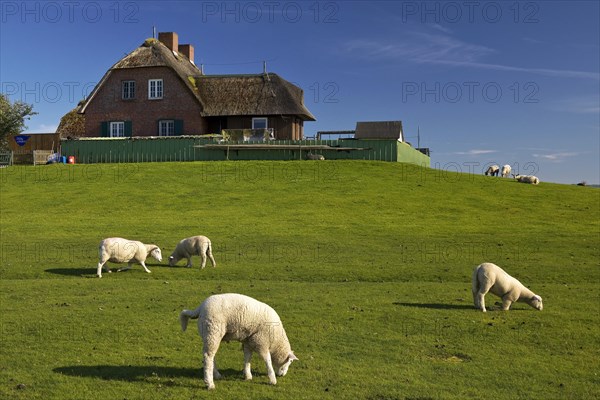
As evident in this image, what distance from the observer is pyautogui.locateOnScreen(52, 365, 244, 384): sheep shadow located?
30.5ft

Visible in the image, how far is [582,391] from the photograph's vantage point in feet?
29.7

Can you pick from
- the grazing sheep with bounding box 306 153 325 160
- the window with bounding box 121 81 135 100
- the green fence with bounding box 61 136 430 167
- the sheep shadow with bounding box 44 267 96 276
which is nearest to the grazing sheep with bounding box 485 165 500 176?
the green fence with bounding box 61 136 430 167

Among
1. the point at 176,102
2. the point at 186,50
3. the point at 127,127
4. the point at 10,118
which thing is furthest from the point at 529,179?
the point at 10,118

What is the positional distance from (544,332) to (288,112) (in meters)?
48.0

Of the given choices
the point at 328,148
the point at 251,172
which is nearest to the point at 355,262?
the point at 251,172

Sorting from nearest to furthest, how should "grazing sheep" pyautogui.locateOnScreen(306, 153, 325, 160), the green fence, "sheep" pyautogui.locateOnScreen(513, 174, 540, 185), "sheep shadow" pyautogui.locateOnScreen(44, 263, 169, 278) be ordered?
"sheep shadow" pyautogui.locateOnScreen(44, 263, 169, 278)
"sheep" pyautogui.locateOnScreen(513, 174, 540, 185)
"grazing sheep" pyautogui.locateOnScreen(306, 153, 325, 160)
the green fence

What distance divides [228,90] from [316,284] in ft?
151

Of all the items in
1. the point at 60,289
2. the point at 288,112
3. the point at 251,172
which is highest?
the point at 288,112

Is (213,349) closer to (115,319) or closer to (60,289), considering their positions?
(115,319)

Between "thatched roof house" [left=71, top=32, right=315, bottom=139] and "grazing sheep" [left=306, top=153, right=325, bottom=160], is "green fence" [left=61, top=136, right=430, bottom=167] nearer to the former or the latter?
"grazing sheep" [left=306, top=153, right=325, bottom=160]

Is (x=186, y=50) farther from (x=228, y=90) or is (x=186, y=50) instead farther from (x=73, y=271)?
(x=73, y=271)

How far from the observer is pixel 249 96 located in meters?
60.0

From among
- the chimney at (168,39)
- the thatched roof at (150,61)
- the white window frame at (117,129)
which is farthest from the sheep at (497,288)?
the chimney at (168,39)

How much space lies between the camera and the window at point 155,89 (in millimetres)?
60500
